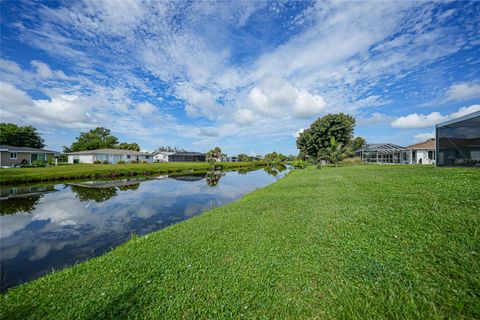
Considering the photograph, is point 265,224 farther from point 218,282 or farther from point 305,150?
point 305,150

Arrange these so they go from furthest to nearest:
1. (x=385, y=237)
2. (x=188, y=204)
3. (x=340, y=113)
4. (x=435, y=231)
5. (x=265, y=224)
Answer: (x=340, y=113), (x=188, y=204), (x=265, y=224), (x=385, y=237), (x=435, y=231)

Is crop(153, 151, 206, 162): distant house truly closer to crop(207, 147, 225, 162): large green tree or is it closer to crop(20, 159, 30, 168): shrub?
crop(207, 147, 225, 162): large green tree

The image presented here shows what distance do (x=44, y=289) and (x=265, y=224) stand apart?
4.74 metres

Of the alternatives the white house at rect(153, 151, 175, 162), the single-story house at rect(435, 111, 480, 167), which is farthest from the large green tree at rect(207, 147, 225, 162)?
the single-story house at rect(435, 111, 480, 167)

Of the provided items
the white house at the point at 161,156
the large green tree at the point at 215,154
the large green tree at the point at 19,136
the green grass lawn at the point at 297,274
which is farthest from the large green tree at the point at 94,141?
the green grass lawn at the point at 297,274

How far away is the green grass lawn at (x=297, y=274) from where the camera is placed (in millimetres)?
2402

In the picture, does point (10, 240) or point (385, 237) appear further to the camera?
point (10, 240)

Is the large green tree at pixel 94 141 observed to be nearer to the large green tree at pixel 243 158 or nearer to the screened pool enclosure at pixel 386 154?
the large green tree at pixel 243 158

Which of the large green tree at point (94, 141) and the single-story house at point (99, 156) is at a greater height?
the large green tree at point (94, 141)

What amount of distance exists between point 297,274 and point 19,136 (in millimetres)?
64972

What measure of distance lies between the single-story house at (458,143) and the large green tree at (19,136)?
68.7m

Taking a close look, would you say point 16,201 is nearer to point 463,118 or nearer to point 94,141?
point 463,118

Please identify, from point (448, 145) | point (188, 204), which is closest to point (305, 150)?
point (448, 145)

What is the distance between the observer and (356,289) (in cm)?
262
